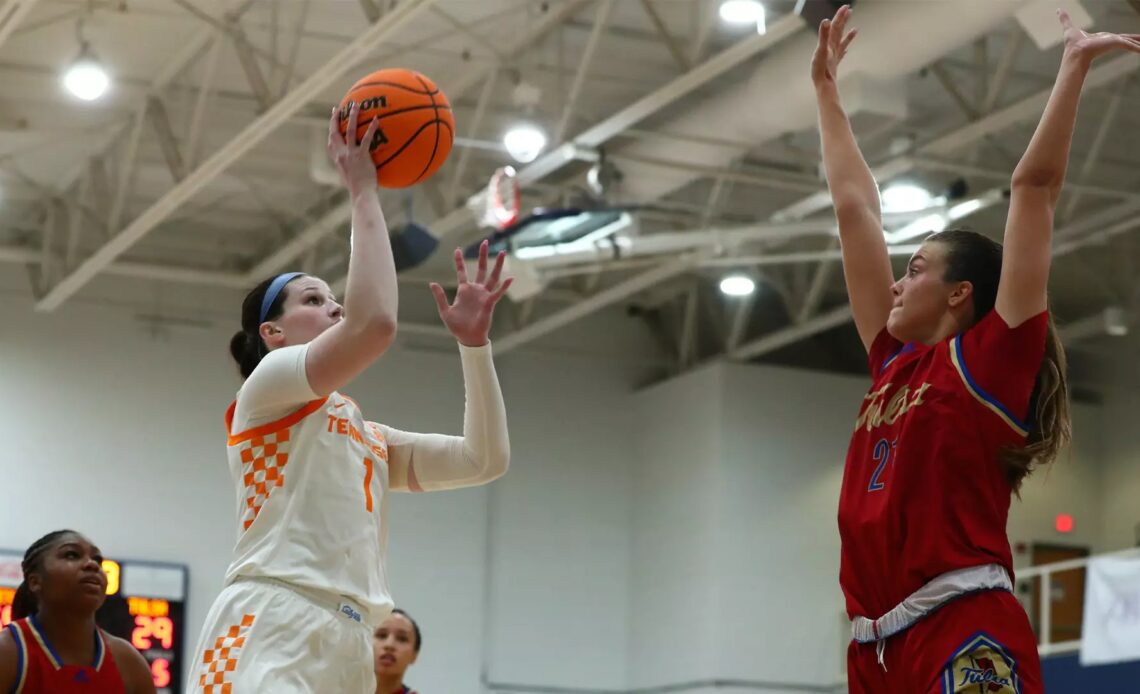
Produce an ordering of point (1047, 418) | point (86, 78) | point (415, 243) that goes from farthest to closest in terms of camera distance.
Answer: point (415, 243) < point (86, 78) < point (1047, 418)

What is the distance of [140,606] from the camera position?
16.0 m

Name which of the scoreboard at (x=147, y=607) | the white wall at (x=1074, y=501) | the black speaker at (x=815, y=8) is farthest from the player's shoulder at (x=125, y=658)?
the white wall at (x=1074, y=501)

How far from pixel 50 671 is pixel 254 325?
6.22 feet

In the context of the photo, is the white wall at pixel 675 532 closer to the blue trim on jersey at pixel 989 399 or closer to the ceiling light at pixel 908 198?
the ceiling light at pixel 908 198

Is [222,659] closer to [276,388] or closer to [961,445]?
[276,388]

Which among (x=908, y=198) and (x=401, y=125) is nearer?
(x=401, y=125)

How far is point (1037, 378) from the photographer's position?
3518 millimetres

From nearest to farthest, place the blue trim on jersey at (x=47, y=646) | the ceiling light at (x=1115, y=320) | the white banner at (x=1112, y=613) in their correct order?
the blue trim on jersey at (x=47, y=646), the white banner at (x=1112, y=613), the ceiling light at (x=1115, y=320)

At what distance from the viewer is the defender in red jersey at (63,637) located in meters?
5.40

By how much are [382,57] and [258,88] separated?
1.18m

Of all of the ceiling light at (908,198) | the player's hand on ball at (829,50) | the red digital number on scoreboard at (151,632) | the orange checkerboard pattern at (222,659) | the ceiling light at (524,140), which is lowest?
the orange checkerboard pattern at (222,659)

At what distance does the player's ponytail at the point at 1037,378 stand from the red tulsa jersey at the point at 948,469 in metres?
0.06

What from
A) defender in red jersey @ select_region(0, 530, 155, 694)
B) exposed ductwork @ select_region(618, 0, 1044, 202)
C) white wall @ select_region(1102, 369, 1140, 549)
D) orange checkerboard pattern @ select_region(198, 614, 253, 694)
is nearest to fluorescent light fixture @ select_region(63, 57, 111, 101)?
exposed ductwork @ select_region(618, 0, 1044, 202)

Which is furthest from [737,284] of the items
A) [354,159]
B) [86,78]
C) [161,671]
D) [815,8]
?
[354,159]
